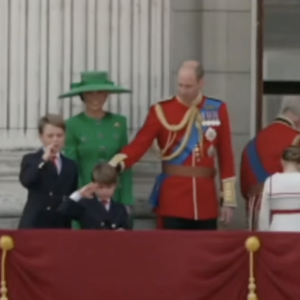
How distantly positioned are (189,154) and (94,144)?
65 centimetres

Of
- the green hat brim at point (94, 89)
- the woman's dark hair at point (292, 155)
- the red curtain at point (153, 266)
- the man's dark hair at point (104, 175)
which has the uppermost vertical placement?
the green hat brim at point (94, 89)

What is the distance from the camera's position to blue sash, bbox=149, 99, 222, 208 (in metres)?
12.9

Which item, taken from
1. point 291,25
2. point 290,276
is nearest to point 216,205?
point 290,276

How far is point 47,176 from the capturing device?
482 inches

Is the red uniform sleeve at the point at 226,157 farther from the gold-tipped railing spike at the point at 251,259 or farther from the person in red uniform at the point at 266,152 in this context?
the gold-tipped railing spike at the point at 251,259

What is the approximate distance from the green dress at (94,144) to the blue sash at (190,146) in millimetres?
184

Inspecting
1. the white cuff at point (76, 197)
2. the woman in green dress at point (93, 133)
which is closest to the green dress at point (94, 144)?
the woman in green dress at point (93, 133)

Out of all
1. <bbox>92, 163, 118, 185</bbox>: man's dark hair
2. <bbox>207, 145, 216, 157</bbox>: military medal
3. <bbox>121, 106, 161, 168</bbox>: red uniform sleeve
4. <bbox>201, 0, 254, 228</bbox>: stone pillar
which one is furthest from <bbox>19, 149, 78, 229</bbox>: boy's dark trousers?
<bbox>201, 0, 254, 228</bbox>: stone pillar

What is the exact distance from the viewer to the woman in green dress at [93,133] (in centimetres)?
1278

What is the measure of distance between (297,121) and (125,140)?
127 cm

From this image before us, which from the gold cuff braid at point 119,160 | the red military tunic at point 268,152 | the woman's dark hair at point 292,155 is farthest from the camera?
the red military tunic at point 268,152

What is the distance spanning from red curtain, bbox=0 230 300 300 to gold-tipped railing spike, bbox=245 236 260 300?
35mm

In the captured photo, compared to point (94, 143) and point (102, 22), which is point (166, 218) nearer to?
point (94, 143)

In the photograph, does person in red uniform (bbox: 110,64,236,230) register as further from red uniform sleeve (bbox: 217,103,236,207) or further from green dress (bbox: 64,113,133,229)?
green dress (bbox: 64,113,133,229)
